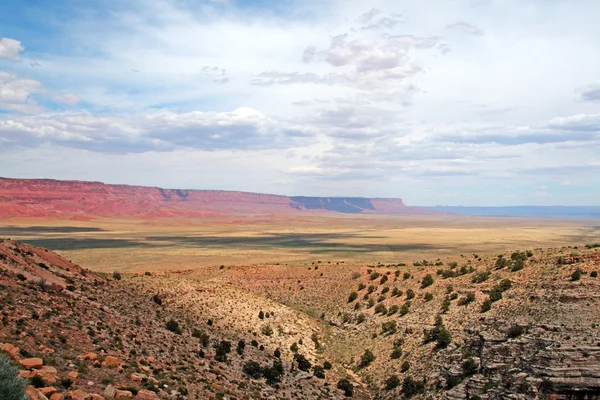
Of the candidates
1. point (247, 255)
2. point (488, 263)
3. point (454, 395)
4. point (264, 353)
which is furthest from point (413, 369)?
point (247, 255)

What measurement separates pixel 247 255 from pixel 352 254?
68.6 ft

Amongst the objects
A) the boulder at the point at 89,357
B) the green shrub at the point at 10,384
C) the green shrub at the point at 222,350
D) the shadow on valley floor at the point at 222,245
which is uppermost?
the green shrub at the point at 10,384

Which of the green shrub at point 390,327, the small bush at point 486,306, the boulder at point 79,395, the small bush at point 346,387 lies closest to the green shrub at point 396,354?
the green shrub at point 390,327

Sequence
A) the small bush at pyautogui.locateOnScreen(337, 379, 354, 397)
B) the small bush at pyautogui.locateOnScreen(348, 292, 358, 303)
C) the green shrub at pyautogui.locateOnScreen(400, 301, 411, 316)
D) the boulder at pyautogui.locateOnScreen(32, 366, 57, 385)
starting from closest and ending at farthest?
the boulder at pyautogui.locateOnScreen(32, 366, 57, 385) < the small bush at pyautogui.locateOnScreen(337, 379, 354, 397) < the green shrub at pyautogui.locateOnScreen(400, 301, 411, 316) < the small bush at pyautogui.locateOnScreen(348, 292, 358, 303)

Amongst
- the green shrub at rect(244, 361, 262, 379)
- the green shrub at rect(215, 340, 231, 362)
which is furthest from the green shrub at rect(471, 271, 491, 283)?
the green shrub at rect(215, 340, 231, 362)

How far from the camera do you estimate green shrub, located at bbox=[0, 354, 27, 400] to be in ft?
37.2

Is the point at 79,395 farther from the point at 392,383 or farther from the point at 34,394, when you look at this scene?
the point at 392,383

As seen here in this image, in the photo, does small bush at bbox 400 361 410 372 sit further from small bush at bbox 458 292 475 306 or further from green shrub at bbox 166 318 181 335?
green shrub at bbox 166 318 181 335

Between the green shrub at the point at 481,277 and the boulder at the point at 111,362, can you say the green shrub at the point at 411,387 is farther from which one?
the boulder at the point at 111,362

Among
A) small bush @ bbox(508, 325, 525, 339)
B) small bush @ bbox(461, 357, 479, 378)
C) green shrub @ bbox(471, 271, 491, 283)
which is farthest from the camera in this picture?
green shrub @ bbox(471, 271, 491, 283)

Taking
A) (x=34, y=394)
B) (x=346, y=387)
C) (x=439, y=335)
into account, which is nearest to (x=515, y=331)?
(x=439, y=335)

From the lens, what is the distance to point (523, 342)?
21.8 meters

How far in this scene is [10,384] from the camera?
11492 mm

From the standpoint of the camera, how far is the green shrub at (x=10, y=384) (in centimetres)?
1134
